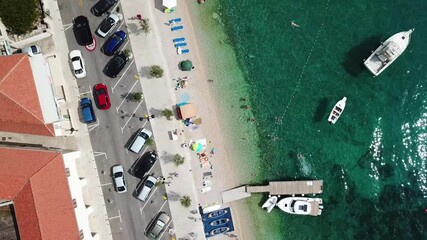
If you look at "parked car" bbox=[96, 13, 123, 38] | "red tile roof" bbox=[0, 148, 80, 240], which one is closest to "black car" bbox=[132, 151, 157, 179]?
"red tile roof" bbox=[0, 148, 80, 240]

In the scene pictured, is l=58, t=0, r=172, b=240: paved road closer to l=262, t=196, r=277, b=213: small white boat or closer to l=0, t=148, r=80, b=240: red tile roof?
l=0, t=148, r=80, b=240: red tile roof

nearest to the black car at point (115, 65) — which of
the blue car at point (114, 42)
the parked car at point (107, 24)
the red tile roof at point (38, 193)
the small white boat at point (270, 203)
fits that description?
the blue car at point (114, 42)

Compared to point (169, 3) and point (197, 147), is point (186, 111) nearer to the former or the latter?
point (197, 147)

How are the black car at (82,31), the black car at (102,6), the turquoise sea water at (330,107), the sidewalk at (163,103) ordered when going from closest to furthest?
the black car at (102,6), the turquoise sea water at (330,107), the black car at (82,31), the sidewalk at (163,103)

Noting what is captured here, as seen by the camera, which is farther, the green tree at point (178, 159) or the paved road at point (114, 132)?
the paved road at point (114, 132)

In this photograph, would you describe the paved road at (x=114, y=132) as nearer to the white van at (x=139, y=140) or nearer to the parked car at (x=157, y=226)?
the parked car at (x=157, y=226)
